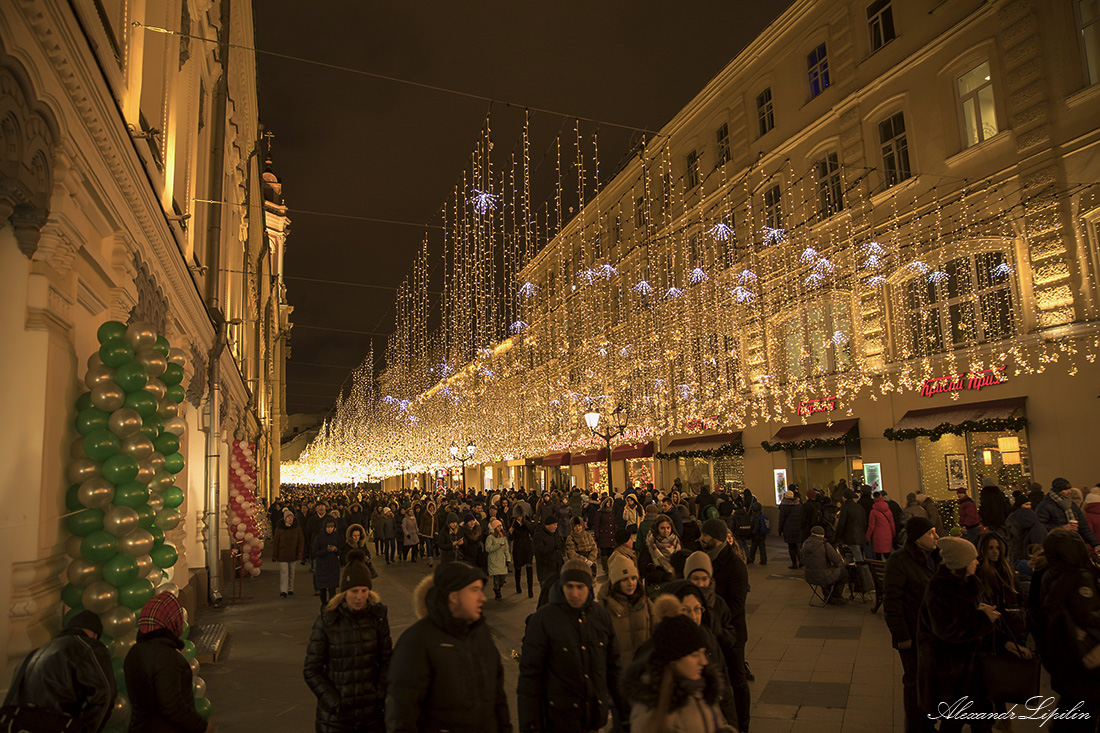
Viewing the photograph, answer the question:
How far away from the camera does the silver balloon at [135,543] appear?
17.7ft

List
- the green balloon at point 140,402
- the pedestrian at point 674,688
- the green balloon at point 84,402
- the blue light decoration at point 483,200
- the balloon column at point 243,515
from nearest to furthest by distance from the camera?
the pedestrian at point 674,688, the green balloon at point 84,402, the green balloon at point 140,402, the blue light decoration at point 483,200, the balloon column at point 243,515

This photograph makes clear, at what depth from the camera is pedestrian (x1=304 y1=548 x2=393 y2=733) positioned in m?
4.42

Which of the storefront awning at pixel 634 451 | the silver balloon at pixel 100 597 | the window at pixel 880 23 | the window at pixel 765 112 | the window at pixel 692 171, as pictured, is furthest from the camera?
the storefront awning at pixel 634 451

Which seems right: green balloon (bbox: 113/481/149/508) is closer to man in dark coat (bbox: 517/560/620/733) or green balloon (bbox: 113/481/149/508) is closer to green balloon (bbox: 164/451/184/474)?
green balloon (bbox: 164/451/184/474)

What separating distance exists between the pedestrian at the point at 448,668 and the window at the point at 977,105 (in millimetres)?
19436

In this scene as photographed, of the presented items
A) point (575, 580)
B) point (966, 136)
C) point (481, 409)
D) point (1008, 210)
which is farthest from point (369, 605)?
point (481, 409)

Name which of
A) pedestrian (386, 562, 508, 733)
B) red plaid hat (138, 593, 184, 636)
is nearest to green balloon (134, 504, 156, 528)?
red plaid hat (138, 593, 184, 636)

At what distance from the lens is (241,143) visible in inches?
960

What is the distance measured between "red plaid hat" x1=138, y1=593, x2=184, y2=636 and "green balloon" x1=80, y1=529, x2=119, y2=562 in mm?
1579

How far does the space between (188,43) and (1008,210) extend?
1785 cm

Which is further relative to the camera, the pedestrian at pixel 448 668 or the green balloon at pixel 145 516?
the green balloon at pixel 145 516

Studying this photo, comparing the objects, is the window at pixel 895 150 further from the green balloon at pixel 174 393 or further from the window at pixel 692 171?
the green balloon at pixel 174 393

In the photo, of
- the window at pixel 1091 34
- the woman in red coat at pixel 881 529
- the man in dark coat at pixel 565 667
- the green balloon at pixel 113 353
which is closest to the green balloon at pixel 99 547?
the green balloon at pixel 113 353

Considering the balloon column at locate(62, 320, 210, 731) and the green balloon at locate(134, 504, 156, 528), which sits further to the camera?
the green balloon at locate(134, 504, 156, 528)
